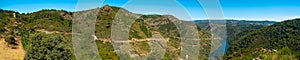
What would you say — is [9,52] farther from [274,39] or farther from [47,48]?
[274,39]

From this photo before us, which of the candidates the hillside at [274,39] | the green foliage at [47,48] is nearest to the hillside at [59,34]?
the green foliage at [47,48]

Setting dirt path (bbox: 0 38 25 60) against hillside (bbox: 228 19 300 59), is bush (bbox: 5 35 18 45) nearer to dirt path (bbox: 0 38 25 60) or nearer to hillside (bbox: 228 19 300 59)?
dirt path (bbox: 0 38 25 60)

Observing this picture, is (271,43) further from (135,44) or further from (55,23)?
(55,23)

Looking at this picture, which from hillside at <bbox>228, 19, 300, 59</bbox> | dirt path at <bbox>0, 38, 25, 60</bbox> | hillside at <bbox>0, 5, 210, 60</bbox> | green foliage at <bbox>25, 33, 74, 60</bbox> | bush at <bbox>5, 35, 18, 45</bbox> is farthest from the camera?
hillside at <bbox>228, 19, 300, 59</bbox>

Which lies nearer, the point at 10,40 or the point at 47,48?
the point at 47,48

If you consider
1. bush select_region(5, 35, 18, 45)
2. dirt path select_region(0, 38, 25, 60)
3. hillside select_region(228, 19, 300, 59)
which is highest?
bush select_region(5, 35, 18, 45)

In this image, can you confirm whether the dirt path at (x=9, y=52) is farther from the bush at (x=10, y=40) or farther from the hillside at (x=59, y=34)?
the hillside at (x=59, y=34)

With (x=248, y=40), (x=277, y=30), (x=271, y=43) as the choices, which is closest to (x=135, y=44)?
(x=271, y=43)

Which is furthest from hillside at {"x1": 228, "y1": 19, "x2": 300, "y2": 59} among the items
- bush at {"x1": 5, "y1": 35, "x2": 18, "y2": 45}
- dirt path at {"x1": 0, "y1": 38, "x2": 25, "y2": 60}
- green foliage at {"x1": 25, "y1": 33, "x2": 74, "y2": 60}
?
green foliage at {"x1": 25, "y1": 33, "x2": 74, "y2": 60}

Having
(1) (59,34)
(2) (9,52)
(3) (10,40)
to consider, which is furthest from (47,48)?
(3) (10,40)
